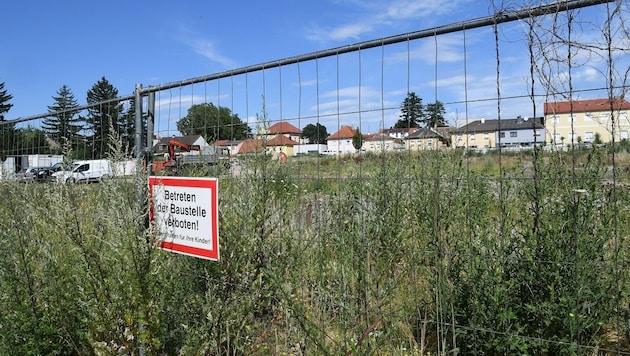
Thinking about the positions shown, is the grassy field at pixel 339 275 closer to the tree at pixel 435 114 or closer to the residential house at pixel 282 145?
the residential house at pixel 282 145

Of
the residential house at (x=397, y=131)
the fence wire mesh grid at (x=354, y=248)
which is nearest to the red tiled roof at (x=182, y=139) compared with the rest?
the fence wire mesh grid at (x=354, y=248)

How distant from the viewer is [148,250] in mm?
2754

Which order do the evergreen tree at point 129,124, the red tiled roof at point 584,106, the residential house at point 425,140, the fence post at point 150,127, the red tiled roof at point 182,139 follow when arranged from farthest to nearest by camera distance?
the evergreen tree at point 129,124, the red tiled roof at point 182,139, the fence post at point 150,127, the residential house at point 425,140, the red tiled roof at point 584,106

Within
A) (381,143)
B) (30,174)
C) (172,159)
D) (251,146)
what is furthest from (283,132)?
(30,174)

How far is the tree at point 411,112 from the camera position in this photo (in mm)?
2777

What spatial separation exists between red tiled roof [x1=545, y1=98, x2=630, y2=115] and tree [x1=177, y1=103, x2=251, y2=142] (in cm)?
198

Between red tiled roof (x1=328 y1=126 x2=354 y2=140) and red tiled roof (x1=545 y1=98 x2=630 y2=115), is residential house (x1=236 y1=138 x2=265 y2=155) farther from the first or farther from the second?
red tiled roof (x1=545 y1=98 x2=630 y2=115)

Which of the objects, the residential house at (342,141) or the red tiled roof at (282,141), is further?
the red tiled roof at (282,141)

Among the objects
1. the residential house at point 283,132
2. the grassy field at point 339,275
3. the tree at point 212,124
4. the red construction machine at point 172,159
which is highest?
the tree at point 212,124

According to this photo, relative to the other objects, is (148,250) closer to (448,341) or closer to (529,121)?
(448,341)

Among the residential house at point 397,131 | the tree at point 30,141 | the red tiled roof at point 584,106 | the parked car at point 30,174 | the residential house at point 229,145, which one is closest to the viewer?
the red tiled roof at point 584,106

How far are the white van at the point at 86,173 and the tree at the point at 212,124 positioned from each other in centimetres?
76

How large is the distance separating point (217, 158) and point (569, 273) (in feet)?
8.57

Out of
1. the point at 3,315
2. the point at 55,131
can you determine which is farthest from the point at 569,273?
the point at 55,131
